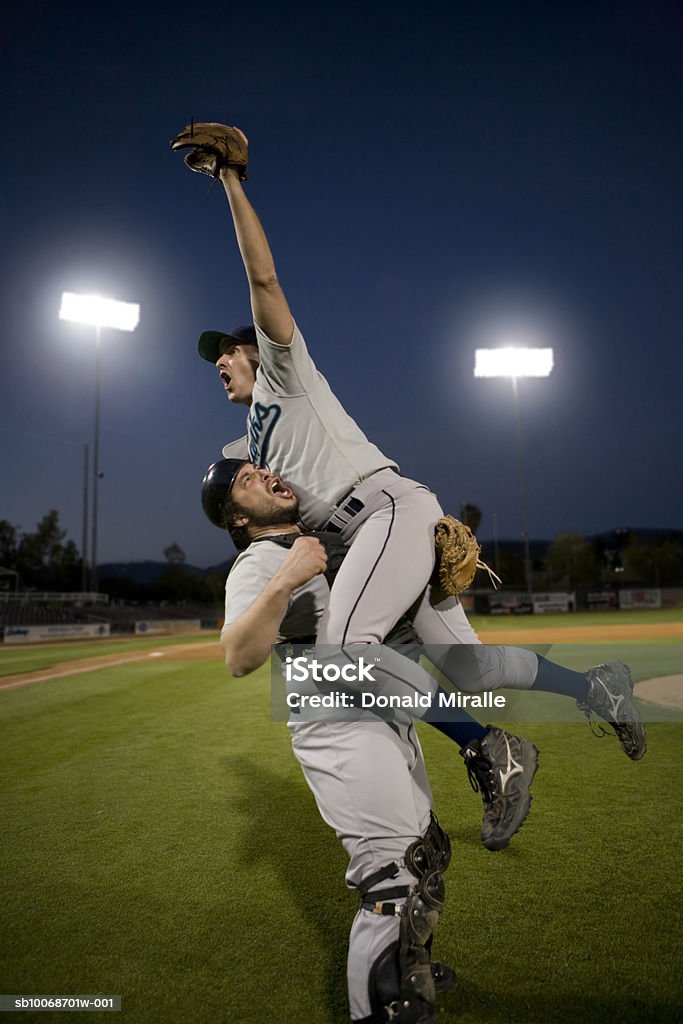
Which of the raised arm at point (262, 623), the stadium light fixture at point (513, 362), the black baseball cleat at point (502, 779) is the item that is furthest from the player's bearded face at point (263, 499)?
the stadium light fixture at point (513, 362)

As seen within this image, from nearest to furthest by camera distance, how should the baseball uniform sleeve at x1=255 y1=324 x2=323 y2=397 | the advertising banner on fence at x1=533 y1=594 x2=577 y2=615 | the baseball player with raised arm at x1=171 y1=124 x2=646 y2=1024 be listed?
1. the baseball player with raised arm at x1=171 y1=124 x2=646 y2=1024
2. the baseball uniform sleeve at x1=255 y1=324 x2=323 y2=397
3. the advertising banner on fence at x1=533 y1=594 x2=577 y2=615

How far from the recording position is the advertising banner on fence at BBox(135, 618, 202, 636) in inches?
1187

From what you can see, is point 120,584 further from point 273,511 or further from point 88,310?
point 273,511

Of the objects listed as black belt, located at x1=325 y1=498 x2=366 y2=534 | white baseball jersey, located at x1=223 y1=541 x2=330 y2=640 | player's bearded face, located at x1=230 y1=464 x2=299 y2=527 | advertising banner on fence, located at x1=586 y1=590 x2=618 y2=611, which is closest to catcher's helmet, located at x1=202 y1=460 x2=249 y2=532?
player's bearded face, located at x1=230 y1=464 x2=299 y2=527

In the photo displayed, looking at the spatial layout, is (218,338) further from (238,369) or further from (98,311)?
Result: (98,311)

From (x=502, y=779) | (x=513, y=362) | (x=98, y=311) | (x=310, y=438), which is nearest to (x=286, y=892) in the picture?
(x=502, y=779)

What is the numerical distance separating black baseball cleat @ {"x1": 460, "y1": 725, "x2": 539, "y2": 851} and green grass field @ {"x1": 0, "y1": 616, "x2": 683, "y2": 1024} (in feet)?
1.46

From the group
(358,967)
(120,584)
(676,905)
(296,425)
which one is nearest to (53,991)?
(358,967)

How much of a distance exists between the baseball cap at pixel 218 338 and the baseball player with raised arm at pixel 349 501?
0.42m

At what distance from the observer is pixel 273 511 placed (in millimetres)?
2389

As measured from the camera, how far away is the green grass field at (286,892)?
6.36 feet

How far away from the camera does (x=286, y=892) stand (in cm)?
268

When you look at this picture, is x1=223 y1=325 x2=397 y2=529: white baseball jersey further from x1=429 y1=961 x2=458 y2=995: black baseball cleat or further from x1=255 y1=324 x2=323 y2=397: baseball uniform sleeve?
x1=429 y1=961 x2=458 y2=995: black baseball cleat

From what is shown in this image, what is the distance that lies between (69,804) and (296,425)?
3042 millimetres
